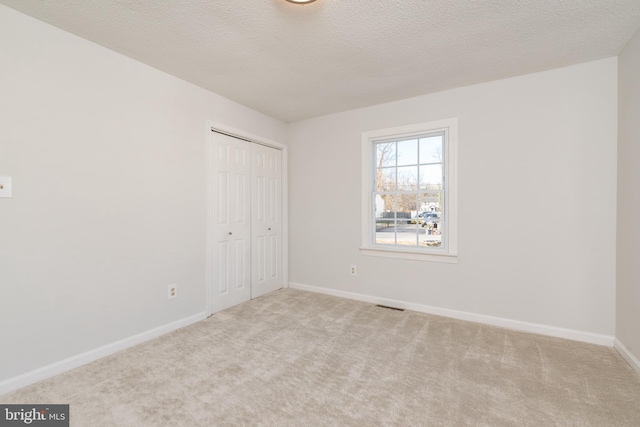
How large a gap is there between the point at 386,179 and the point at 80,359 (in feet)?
11.4

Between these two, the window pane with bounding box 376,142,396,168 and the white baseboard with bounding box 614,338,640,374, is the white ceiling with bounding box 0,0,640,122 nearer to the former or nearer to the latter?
the window pane with bounding box 376,142,396,168

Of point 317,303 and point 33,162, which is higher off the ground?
point 33,162

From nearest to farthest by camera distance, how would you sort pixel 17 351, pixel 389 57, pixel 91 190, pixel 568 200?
pixel 17 351, pixel 91 190, pixel 389 57, pixel 568 200

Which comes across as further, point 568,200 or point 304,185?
point 304,185

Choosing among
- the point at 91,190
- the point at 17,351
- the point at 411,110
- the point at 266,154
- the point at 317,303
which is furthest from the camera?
the point at 266,154

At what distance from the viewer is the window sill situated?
316cm

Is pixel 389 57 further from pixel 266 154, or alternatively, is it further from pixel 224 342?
pixel 224 342

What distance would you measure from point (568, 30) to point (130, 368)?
412cm

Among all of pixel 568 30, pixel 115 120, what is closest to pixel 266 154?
pixel 115 120

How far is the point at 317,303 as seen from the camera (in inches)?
142

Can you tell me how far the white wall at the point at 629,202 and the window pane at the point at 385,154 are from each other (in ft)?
6.63

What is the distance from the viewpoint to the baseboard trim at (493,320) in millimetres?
2542

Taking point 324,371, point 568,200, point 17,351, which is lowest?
point 324,371

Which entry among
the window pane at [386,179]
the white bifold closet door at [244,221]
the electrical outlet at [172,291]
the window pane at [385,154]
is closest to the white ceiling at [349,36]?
the window pane at [385,154]
